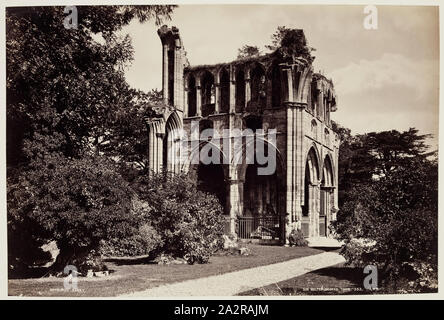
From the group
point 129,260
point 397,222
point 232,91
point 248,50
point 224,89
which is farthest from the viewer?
point 224,89

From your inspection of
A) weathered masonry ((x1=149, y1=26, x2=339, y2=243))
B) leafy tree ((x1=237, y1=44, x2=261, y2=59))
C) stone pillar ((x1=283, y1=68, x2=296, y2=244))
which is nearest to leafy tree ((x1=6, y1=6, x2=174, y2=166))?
leafy tree ((x1=237, y1=44, x2=261, y2=59))

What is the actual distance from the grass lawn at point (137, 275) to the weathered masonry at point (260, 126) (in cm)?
434

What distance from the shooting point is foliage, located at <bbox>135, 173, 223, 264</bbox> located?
1523 cm

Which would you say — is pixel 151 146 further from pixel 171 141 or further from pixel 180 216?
pixel 180 216

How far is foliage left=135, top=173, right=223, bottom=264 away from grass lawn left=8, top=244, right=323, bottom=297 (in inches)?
26.9

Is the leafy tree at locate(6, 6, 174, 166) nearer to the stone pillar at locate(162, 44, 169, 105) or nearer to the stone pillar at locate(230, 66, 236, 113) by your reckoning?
the stone pillar at locate(162, 44, 169, 105)

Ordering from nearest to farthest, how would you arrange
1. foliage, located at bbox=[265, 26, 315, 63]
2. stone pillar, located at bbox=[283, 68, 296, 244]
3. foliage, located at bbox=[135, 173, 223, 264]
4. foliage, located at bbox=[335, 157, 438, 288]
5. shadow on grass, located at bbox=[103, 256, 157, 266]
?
1. foliage, located at bbox=[335, 157, 438, 288]
2. shadow on grass, located at bbox=[103, 256, 157, 266]
3. foliage, located at bbox=[135, 173, 223, 264]
4. foliage, located at bbox=[265, 26, 315, 63]
5. stone pillar, located at bbox=[283, 68, 296, 244]

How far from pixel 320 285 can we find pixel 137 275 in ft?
14.7

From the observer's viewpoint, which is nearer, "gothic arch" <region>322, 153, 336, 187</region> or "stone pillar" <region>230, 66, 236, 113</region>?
"stone pillar" <region>230, 66, 236, 113</region>

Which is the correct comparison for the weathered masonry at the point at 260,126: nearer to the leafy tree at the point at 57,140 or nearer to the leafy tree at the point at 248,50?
the leafy tree at the point at 248,50

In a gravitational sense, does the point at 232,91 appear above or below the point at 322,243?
above

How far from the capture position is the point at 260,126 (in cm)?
2466

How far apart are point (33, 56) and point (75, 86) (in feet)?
4.67

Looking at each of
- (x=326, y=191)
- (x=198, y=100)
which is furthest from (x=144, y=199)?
(x=326, y=191)
